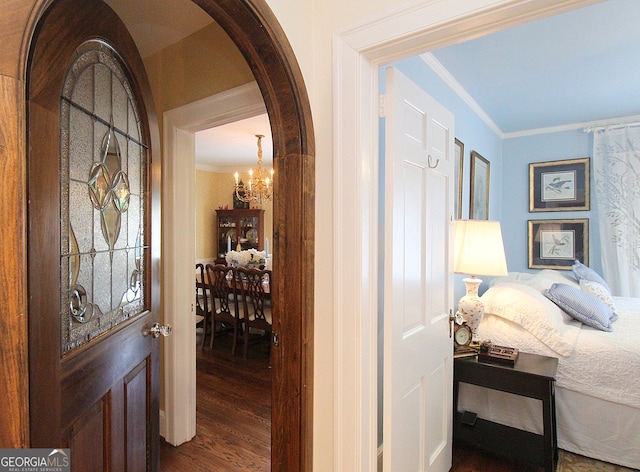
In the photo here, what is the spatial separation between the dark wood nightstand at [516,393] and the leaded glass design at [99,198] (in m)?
1.83

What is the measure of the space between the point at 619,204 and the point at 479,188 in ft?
5.24

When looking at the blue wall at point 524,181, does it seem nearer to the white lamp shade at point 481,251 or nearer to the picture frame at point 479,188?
the picture frame at point 479,188

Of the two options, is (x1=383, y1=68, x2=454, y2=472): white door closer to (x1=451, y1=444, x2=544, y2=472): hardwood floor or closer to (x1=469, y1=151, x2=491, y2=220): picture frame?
→ (x1=451, y1=444, x2=544, y2=472): hardwood floor

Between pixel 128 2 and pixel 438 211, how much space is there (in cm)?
188

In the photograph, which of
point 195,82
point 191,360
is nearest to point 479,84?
point 195,82

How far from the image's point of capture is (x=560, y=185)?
4016 mm

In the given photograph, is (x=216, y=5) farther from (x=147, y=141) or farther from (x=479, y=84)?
(x=479, y=84)

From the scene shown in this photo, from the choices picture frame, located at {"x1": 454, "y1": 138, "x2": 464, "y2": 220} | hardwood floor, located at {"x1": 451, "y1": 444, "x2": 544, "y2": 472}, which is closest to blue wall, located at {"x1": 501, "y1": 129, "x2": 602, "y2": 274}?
picture frame, located at {"x1": 454, "y1": 138, "x2": 464, "y2": 220}

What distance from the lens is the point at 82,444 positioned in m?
1.04

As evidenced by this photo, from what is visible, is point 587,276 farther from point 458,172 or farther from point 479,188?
point 458,172

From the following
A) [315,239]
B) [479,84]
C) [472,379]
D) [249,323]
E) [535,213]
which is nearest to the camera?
[315,239]

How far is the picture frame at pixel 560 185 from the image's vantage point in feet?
12.7

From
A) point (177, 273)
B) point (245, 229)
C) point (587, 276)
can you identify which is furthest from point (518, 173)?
point (245, 229)

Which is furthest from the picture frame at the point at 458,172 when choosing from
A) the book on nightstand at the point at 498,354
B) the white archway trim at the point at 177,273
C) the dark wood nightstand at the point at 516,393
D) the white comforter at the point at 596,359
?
the white archway trim at the point at 177,273
